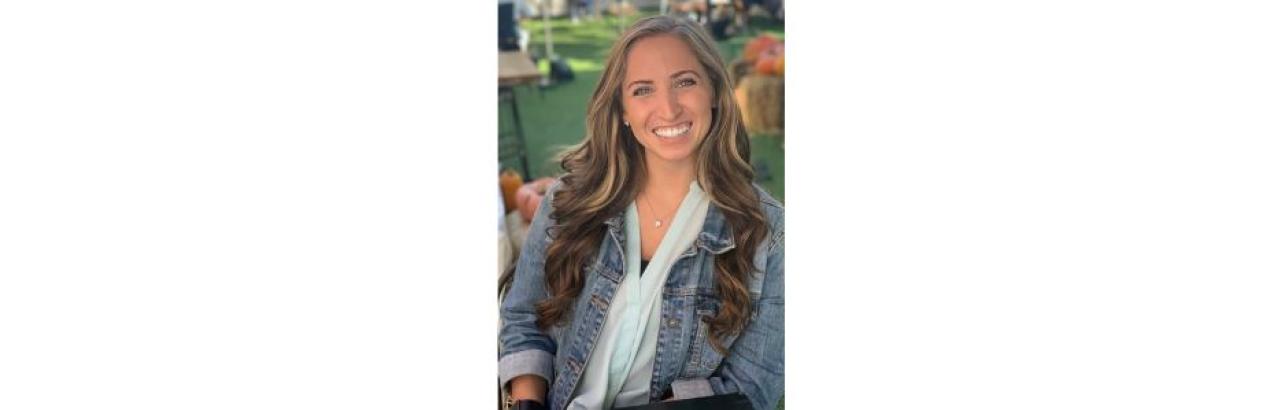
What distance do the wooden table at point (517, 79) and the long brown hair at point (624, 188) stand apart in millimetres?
121

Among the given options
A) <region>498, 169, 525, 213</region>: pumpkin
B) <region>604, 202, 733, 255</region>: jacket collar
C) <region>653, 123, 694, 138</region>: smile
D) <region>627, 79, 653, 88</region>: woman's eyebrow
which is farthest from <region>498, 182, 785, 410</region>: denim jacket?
<region>627, 79, 653, 88</region>: woman's eyebrow

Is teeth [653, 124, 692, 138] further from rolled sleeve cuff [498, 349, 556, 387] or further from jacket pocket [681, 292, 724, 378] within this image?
rolled sleeve cuff [498, 349, 556, 387]

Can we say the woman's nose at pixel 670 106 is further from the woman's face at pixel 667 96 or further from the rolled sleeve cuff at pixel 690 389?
the rolled sleeve cuff at pixel 690 389

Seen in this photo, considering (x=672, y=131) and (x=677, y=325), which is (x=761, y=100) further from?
(x=677, y=325)

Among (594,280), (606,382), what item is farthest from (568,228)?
(606,382)

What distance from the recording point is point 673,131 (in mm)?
3840

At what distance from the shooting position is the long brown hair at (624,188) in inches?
151

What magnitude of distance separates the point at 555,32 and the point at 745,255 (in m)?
0.73

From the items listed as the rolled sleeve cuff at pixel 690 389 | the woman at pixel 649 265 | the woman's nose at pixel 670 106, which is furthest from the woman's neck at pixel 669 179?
the rolled sleeve cuff at pixel 690 389

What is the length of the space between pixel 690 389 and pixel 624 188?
1.71 ft

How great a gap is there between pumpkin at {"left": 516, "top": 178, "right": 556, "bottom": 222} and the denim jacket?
0.03 meters

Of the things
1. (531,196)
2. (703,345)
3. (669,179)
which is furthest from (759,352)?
(531,196)

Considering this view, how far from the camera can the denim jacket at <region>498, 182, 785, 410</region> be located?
388 centimetres

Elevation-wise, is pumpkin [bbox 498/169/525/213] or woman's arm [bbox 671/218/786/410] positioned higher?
pumpkin [bbox 498/169/525/213]
